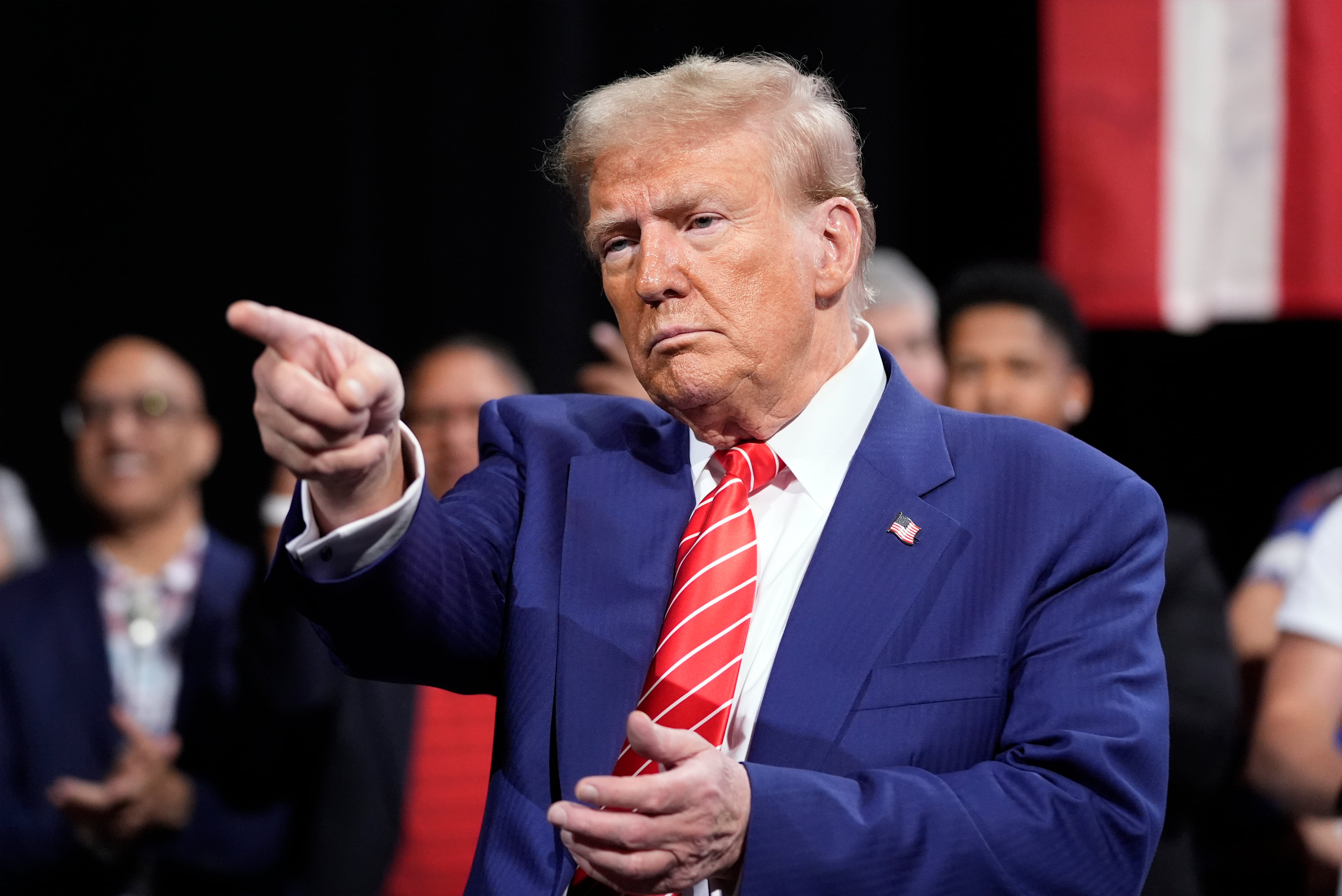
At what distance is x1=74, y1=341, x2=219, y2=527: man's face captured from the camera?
3.35m

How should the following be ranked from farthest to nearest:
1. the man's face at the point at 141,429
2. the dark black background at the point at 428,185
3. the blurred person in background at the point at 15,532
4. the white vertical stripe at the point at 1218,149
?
the dark black background at the point at 428,185 < the blurred person in background at the point at 15,532 < the white vertical stripe at the point at 1218,149 < the man's face at the point at 141,429

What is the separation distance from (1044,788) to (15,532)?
3.15 meters

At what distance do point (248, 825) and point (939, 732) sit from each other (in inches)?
76.0

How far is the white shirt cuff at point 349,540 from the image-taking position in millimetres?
1299

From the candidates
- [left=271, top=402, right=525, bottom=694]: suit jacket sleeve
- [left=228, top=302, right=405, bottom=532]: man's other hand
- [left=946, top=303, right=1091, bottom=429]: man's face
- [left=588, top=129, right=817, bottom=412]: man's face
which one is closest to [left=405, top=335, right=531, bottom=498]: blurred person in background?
[left=946, top=303, right=1091, bottom=429]: man's face

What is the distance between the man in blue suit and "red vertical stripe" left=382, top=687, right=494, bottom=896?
47.8 inches

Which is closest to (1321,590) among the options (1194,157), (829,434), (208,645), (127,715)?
(829,434)

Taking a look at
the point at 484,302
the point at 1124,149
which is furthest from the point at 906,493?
the point at 484,302

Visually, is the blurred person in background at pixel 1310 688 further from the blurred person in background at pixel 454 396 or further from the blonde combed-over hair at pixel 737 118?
the blurred person in background at pixel 454 396

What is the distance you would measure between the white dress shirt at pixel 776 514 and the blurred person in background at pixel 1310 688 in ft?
3.47

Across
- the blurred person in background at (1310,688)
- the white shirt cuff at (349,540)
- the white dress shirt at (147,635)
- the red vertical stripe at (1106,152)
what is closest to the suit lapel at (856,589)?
the white shirt cuff at (349,540)

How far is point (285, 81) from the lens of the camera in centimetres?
394

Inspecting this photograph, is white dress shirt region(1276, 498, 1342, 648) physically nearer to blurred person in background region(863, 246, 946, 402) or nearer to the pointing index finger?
blurred person in background region(863, 246, 946, 402)

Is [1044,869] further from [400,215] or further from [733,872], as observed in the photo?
[400,215]
